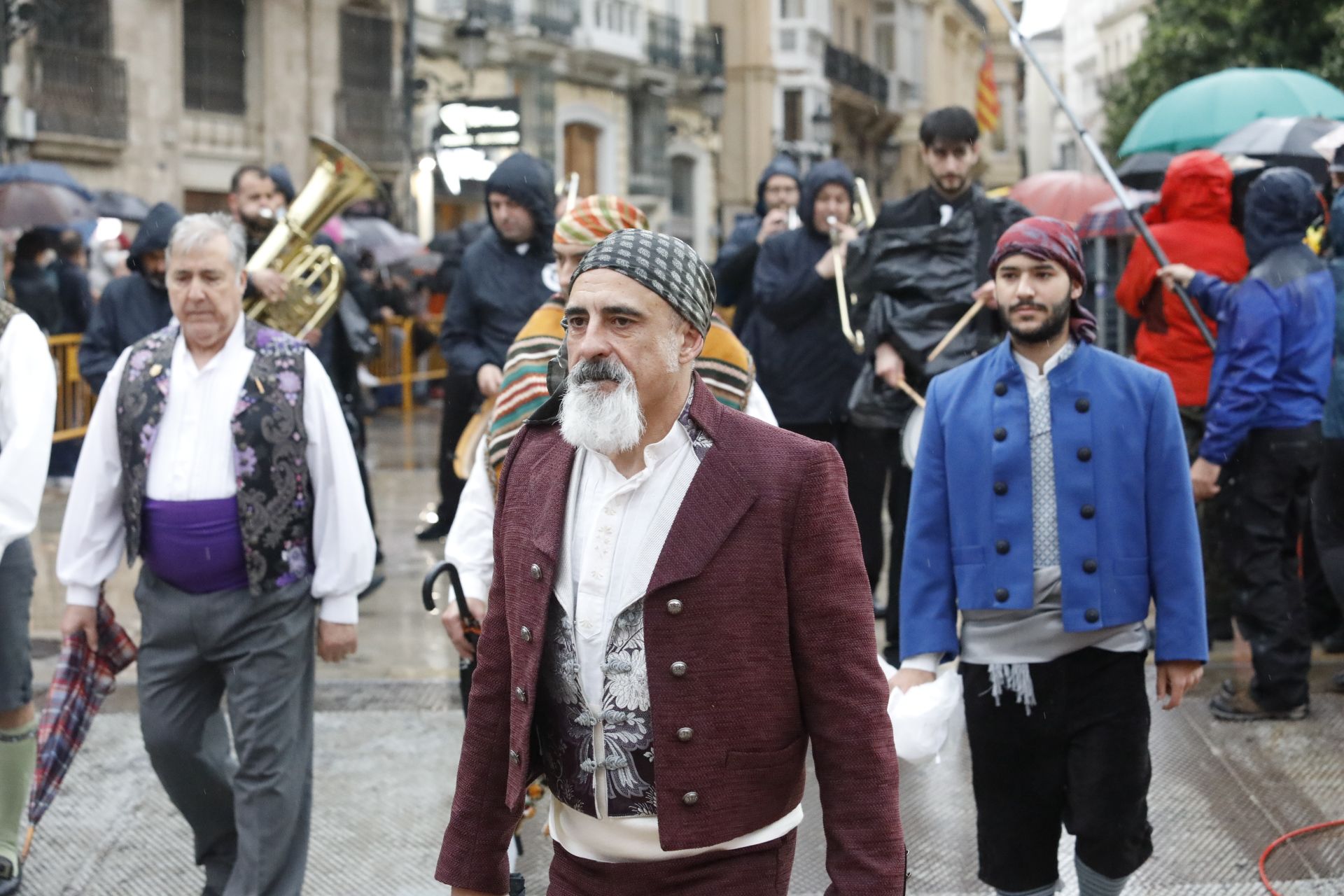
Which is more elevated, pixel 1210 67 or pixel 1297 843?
pixel 1210 67

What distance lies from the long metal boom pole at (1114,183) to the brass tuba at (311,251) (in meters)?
2.87

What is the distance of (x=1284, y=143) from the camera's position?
916 cm

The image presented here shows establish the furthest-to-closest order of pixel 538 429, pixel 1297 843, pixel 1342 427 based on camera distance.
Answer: pixel 1342 427 < pixel 1297 843 < pixel 538 429

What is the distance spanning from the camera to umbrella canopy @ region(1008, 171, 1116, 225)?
1655 cm

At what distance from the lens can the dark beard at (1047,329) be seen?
158 inches

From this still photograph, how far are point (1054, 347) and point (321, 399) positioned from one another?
196cm

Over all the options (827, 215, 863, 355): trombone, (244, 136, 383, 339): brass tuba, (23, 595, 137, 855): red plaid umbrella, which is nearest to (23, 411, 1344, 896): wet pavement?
(23, 595, 137, 855): red plaid umbrella

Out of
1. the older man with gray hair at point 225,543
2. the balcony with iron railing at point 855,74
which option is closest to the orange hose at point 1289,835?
the older man with gray hair at point 225,543

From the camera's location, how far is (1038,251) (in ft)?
13.2

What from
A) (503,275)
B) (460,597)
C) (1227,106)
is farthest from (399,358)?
(460,597)

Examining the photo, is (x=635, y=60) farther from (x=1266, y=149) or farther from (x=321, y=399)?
(x=321, y=399)

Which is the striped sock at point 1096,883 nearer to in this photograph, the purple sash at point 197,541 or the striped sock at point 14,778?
the purple sash at point 197,541

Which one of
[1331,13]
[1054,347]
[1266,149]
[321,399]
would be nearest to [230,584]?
[321,399]

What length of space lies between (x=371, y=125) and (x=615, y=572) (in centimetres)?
2620
